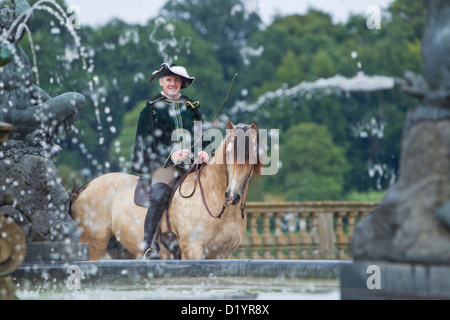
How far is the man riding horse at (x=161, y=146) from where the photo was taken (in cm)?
748

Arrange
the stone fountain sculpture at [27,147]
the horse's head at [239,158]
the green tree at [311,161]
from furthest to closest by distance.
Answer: the green tree at [311,161] → the horse's head at [239,158] → the stone fountain sculpture at [27,147]

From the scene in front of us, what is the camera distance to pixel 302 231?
13.6 meters

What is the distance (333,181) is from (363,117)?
3907mm

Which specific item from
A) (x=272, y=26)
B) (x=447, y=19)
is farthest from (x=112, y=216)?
(x=272, y=26)

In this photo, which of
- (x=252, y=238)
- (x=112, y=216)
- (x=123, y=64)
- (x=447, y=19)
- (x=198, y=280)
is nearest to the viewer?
(x=447, y=19)

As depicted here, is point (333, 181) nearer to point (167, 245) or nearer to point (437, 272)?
point (167, 245)

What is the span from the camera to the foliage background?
36.8 m

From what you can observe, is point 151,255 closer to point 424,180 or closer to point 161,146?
point 161,146

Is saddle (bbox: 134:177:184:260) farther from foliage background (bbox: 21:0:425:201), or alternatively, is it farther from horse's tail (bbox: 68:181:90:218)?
foliage background (bbox: 21:0:425:201)

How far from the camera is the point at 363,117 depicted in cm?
3916

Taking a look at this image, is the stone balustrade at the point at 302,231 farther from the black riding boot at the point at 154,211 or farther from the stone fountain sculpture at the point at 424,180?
the stone fountain sculpture at the point at 424,180

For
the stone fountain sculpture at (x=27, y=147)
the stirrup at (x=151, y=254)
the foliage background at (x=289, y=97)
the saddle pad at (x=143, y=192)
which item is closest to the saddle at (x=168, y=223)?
the saddle pad at (x=143, y=192)

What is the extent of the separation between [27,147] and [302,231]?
7902 millimetres

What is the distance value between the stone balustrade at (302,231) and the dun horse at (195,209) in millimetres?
5223
